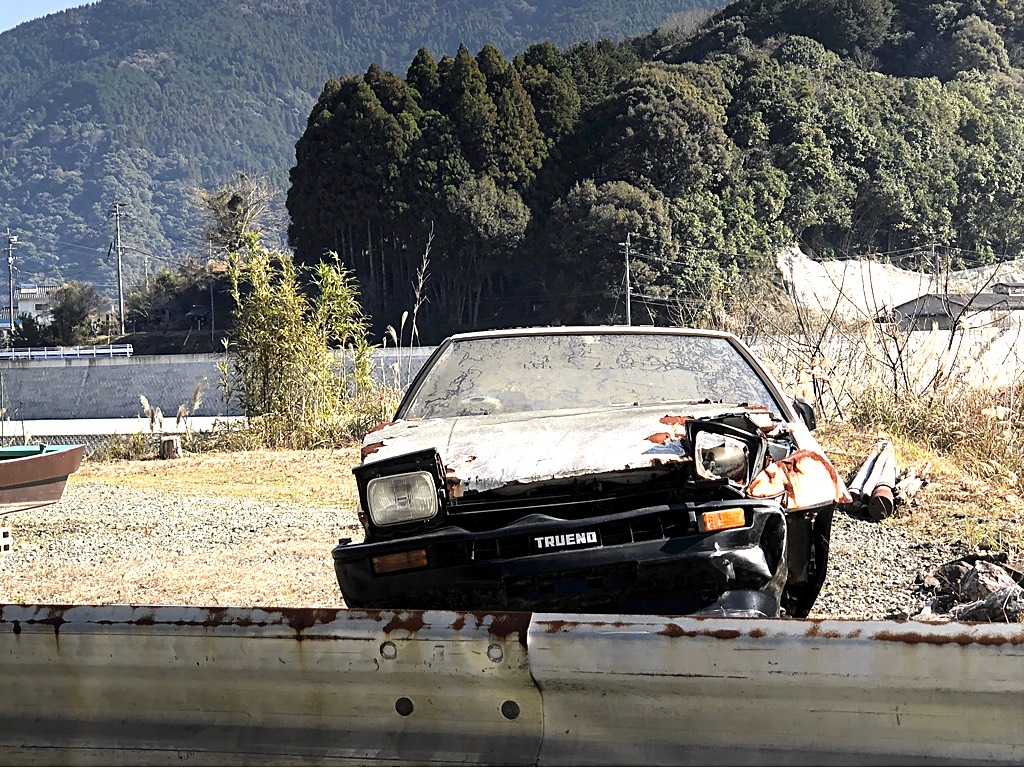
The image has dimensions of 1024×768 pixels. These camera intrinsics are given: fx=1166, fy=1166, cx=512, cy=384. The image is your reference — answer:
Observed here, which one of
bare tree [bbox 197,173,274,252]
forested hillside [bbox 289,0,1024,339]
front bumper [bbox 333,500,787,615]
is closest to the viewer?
front bumper [bbox 333,500,787,615]

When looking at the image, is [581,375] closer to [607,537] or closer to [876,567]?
[607,537]

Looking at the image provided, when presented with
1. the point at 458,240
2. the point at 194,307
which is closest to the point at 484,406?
the point at 458,240

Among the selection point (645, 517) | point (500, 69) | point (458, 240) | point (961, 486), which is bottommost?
point (961, 486)

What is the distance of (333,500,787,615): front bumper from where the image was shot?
12.1ft

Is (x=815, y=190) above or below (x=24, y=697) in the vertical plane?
above

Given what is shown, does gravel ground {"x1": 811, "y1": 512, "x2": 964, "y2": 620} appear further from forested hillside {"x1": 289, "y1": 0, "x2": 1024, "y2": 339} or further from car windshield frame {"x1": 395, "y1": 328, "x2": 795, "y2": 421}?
forested hillside {"x1": 289, "y1": 0, "x2": 1024, "y2": 339}

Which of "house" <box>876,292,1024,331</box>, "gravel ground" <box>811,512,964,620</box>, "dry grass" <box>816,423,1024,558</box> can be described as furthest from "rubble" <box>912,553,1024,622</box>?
"house" <box>876,292,1024,331</box>

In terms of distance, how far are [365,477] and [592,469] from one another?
0.80m

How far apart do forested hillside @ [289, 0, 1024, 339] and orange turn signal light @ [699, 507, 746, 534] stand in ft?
141

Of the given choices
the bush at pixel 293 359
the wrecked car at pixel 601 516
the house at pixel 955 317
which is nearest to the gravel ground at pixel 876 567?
the wrecked car at pixel 601 516

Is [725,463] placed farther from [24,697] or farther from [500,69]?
[500,69]

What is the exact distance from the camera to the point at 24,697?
2.71 metres

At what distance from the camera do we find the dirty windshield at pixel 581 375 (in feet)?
16.5

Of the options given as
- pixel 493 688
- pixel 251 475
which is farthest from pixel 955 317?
pixel 493 688
